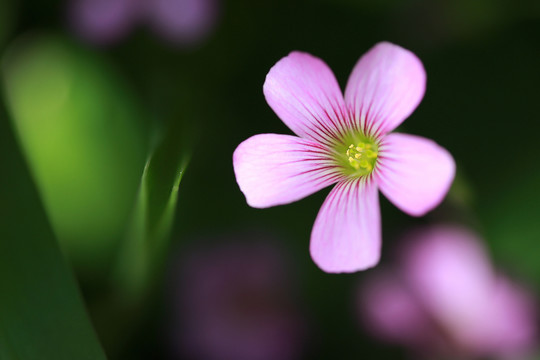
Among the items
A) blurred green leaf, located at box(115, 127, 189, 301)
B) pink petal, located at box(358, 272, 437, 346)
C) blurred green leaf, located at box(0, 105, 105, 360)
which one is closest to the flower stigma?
blurred green leaf, located at box(115, 127, 189, 301)

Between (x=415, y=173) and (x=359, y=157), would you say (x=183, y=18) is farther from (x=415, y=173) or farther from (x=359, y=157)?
(x=415, y=173)

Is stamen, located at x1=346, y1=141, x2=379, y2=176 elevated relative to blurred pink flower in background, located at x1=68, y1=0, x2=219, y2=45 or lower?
lower

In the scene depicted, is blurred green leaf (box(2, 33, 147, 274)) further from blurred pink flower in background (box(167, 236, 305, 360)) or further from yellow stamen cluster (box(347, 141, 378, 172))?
yellow stamen cluster (box(347, 141, 378, 172))

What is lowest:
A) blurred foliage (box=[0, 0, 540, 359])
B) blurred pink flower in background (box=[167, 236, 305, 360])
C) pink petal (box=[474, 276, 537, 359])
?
pink petal (box=[474, 276, 537, 359])

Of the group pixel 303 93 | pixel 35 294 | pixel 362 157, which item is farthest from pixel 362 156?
pixel 35 294

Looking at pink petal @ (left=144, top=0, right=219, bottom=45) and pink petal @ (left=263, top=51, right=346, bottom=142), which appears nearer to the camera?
pink petal @ (left=263, top=51, right=346, bottom=142)

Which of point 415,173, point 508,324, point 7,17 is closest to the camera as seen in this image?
point 415,173

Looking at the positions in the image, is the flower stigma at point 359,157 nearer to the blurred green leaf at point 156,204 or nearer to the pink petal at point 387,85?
the pink petal at point 387,85
